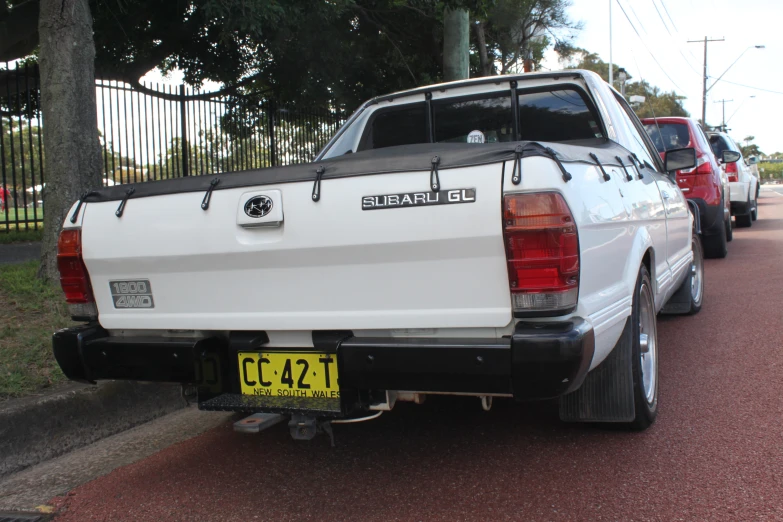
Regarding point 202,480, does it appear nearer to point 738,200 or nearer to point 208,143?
point 208,143

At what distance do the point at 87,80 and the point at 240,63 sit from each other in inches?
248

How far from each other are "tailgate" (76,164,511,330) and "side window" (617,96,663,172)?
1.97 metres

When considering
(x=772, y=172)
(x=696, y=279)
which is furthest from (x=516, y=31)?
(x=772, y=172)

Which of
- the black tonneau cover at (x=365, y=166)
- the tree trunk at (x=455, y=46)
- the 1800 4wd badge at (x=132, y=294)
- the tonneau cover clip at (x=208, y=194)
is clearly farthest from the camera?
the tree trunk at (x=455, y=46)

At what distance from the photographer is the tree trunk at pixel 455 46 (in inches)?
397

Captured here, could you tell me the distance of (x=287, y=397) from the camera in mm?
2904

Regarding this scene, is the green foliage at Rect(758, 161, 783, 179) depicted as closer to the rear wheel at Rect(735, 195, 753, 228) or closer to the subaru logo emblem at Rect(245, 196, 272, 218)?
the rear wheel at Rect(735, 195, 753, 228)

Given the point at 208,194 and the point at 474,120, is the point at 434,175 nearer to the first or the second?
the point at 208,194

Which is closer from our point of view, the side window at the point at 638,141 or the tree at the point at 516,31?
the side window at the point at 638,141

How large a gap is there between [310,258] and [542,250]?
898mm

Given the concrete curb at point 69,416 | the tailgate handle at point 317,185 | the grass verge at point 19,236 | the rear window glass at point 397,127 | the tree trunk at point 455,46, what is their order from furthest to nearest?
the tree trunk at point 455,46, the grass verge at point 19,236, the rear window glass at point 397,127, the concrete curb at point 69,416, the tailgate handle at point 317,185

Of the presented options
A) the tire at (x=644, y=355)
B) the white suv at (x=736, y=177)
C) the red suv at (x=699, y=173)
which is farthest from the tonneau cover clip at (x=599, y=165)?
the white suv at (x=736, y=177)

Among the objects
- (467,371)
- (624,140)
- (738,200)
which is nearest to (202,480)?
(467,371)

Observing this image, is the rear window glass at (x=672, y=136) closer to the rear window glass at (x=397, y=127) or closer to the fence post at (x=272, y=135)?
the rear window glass at (x=397, y=127)
